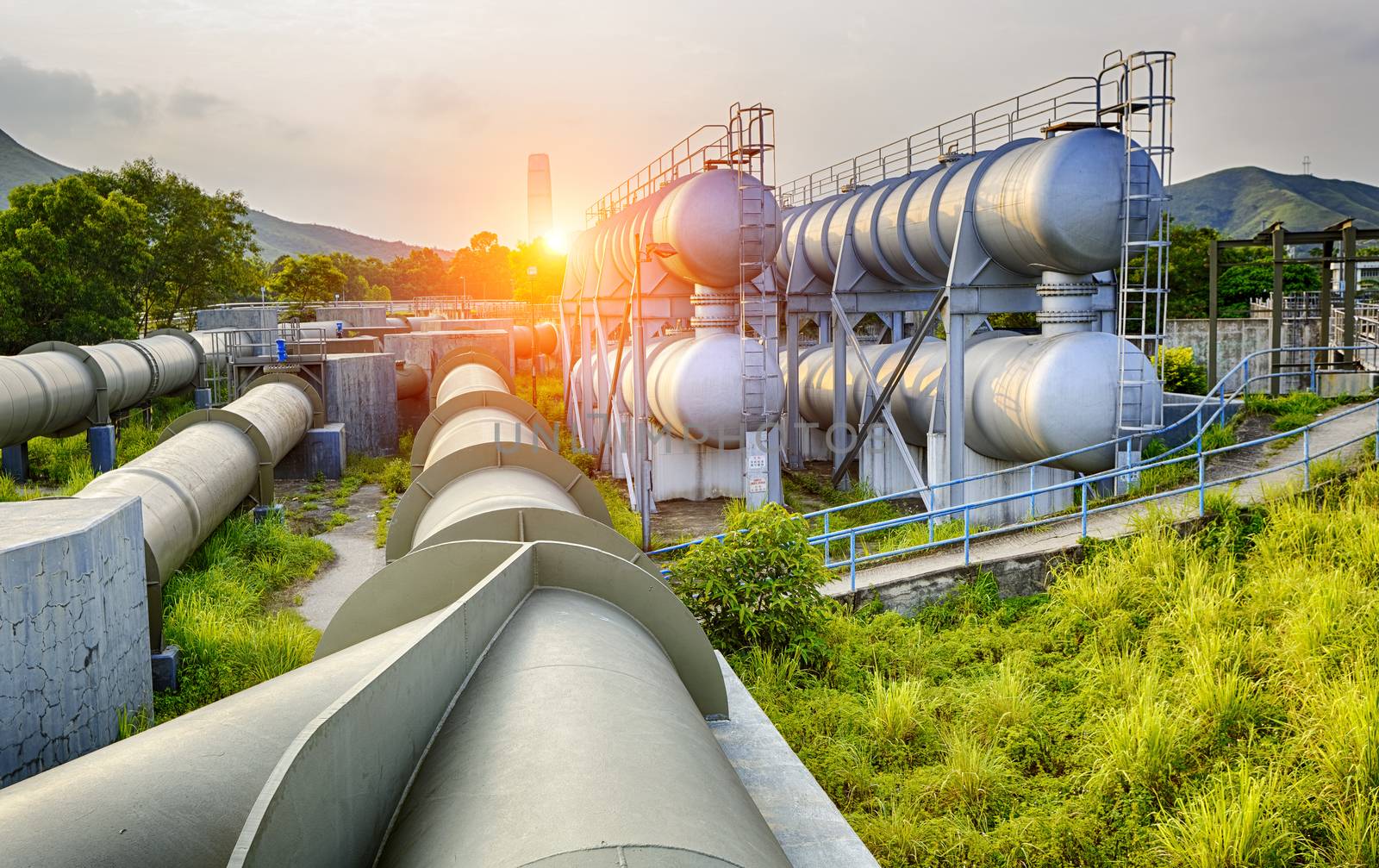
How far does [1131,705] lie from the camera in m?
7.95

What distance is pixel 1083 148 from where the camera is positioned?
1405cm

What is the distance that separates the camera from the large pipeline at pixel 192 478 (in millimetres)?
9812

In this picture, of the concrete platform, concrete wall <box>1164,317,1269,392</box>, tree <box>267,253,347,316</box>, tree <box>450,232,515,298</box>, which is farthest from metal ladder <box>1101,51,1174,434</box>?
tree <box>450,232,515,298</box>

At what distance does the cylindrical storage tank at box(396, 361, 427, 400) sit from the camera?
27.8m

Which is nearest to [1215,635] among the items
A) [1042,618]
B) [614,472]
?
[1042,618]

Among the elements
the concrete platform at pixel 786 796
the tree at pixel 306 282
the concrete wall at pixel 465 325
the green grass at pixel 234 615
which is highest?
the tree at pixel 306 282

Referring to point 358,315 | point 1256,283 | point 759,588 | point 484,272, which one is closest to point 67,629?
point 759,588

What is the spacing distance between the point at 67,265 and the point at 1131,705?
3524 centimetres

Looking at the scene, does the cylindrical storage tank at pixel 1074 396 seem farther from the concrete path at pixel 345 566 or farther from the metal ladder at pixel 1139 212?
the concrete path at pixel 345 566

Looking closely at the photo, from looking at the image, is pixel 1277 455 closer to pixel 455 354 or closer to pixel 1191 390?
pixel 1191 390

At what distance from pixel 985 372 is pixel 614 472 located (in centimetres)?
950

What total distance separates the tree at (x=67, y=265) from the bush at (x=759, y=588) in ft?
96.6

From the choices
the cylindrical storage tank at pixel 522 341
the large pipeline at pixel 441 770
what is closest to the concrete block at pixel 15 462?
the large pipeline at pixel 441 770

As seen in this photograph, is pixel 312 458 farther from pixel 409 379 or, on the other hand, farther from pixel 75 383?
pixel 409 379
